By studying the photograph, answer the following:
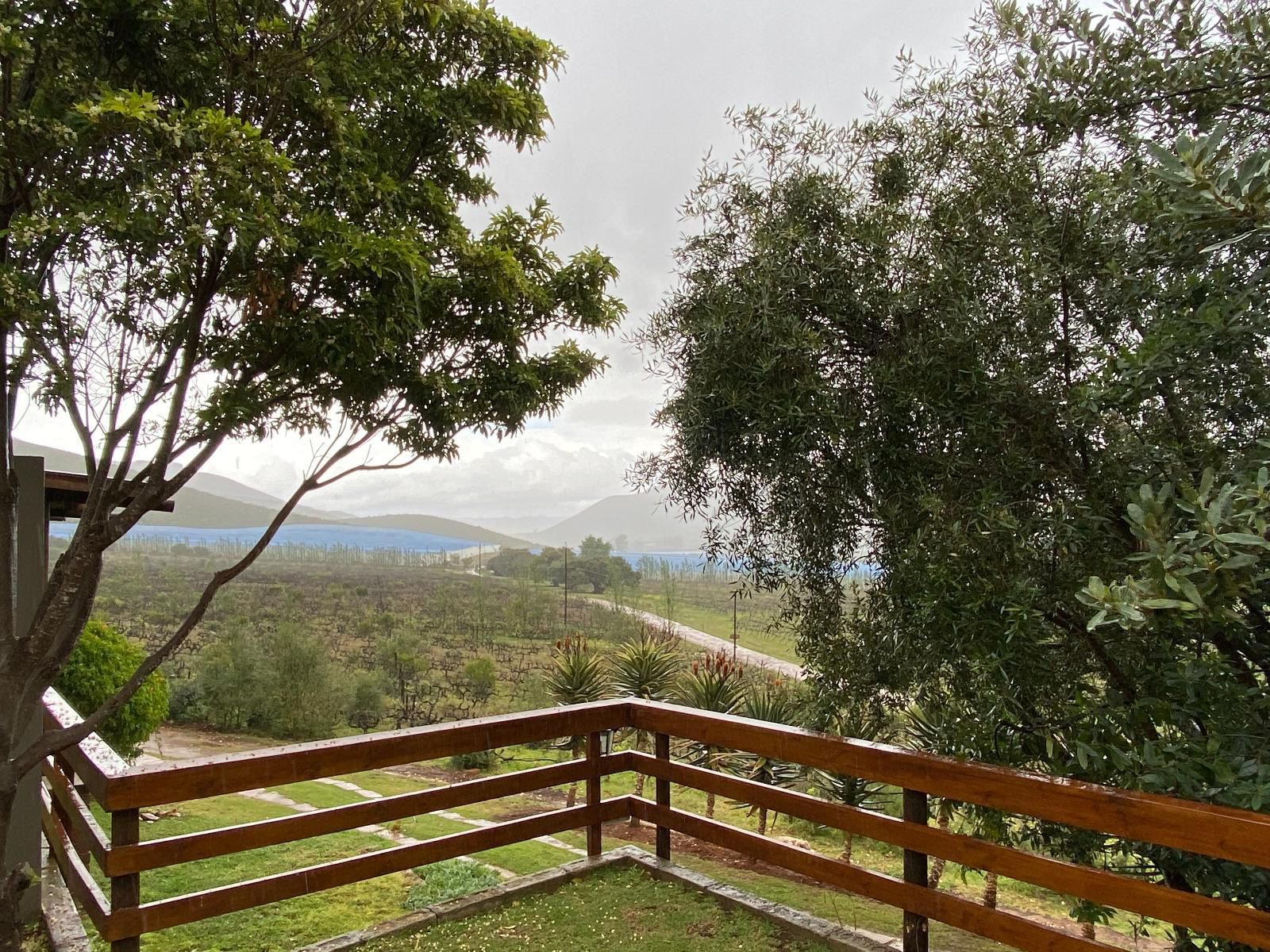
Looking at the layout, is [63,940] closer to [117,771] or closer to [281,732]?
[117,771]

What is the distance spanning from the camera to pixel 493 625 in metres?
12.7

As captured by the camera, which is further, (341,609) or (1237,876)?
(341,609)

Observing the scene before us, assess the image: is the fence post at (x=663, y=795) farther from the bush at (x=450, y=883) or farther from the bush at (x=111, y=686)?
the bush at (x=111, y=686)

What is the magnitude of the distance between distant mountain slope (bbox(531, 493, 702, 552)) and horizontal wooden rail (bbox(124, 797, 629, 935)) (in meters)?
1.53

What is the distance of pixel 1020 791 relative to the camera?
2244 mm

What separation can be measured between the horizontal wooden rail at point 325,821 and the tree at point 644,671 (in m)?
2.93

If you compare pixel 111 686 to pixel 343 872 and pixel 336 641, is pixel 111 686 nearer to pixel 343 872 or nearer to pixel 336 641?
pixel 343 872

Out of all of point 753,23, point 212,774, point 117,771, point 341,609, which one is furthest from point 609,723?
point 341,609

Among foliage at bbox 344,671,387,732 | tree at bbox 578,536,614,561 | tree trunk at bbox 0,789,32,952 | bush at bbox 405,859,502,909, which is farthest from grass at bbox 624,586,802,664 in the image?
foliage at bbox 344,671,387,732

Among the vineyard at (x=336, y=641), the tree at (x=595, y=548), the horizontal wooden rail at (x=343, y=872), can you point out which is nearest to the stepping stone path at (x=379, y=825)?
the horizontal wooden rail at (x=343, y=872)

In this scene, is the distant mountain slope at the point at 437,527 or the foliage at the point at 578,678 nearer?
the foliage at the point at 578,678

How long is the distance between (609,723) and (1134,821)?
2360 mm

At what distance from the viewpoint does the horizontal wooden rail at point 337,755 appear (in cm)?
254

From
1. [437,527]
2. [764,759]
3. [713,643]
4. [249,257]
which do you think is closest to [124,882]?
[249,257]
